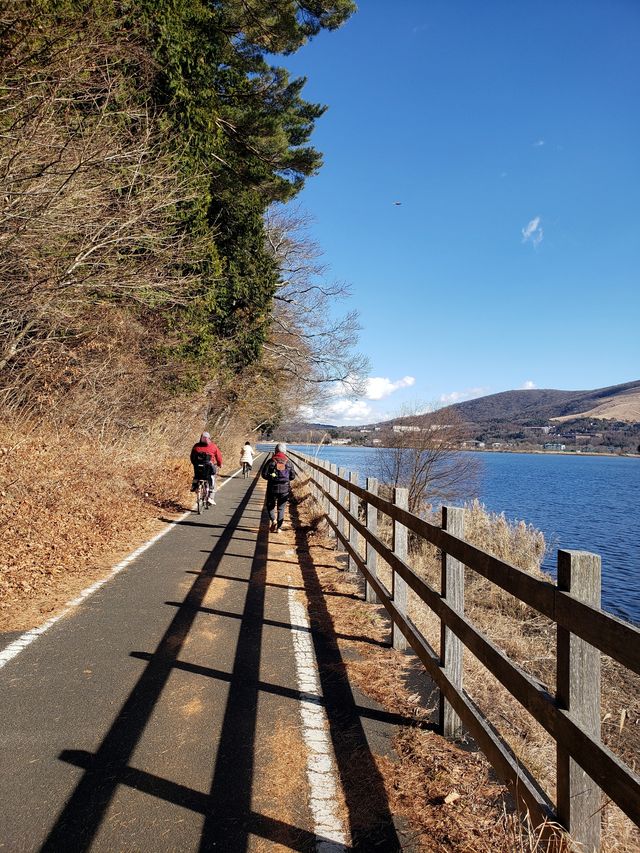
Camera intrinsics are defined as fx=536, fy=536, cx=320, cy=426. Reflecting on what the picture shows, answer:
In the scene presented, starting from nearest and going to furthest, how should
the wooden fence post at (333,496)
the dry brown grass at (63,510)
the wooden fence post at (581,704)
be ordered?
the wooden fence post at (581,704) < the dry brown grass at (63,510) < the wooden fence post at (333,496)

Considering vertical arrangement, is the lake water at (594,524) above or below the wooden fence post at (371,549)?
below

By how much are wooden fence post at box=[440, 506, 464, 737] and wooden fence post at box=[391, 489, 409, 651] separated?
45.2 inches

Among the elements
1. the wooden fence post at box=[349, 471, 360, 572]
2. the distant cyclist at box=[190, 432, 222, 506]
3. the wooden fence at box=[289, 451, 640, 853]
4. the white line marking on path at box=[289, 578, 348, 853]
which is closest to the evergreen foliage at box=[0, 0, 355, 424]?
the distant cyclist at box=[190, 432, 222, 506]

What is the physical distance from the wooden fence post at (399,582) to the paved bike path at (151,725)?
103 centimetres

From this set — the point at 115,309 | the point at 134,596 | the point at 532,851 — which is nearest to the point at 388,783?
the point at 532,851

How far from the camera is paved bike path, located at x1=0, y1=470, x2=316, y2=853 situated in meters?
2.69

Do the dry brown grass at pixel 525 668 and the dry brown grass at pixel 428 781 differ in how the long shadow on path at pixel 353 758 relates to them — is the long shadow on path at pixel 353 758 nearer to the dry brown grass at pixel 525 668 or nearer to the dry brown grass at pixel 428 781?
the dry brown grass at pixel 428 781

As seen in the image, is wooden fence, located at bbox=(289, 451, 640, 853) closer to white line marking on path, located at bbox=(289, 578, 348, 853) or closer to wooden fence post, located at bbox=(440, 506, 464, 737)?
wooden fence post, located at bbox=(440, 506, 464, 737)

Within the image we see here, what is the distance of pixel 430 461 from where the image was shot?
1037 inches

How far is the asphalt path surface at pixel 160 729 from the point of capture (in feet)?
8.79

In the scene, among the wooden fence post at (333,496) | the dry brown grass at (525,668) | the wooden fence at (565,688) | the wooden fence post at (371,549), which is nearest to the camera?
the wooden fence at (565,688)

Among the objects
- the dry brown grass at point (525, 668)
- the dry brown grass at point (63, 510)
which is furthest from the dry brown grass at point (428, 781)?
the dry brown grass at point (63, 510)

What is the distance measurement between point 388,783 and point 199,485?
11925 millimetres

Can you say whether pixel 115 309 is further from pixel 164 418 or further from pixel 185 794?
pixel 185 794
